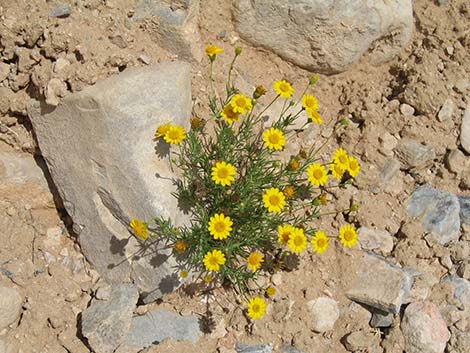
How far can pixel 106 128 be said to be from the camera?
396cm

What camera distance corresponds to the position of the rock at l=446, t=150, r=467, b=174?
476 cm

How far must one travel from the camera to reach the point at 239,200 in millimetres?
4098

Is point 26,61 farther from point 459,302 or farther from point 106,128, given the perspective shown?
point 459,302

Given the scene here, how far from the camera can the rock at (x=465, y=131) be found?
4824 mm

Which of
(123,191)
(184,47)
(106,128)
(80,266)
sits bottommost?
(80,266)

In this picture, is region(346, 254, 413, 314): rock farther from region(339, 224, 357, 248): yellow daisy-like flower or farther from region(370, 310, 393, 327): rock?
region(339, 224, 357, 248): yellow daisy-like flower

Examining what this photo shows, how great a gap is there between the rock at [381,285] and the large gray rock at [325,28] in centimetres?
196

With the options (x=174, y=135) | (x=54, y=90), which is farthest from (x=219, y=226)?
(x=54, y=90)

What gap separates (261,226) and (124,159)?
1156 mm

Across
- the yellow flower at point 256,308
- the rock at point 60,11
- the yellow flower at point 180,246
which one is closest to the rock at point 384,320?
the yellow flower at point 256,308

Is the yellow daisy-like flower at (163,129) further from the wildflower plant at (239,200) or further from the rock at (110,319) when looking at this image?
the rock at (110,319)

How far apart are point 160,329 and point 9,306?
1.09 meters

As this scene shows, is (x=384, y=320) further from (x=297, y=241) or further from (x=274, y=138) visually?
(x=274, y=138)

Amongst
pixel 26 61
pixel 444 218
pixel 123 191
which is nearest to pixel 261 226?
pixel 123 191
